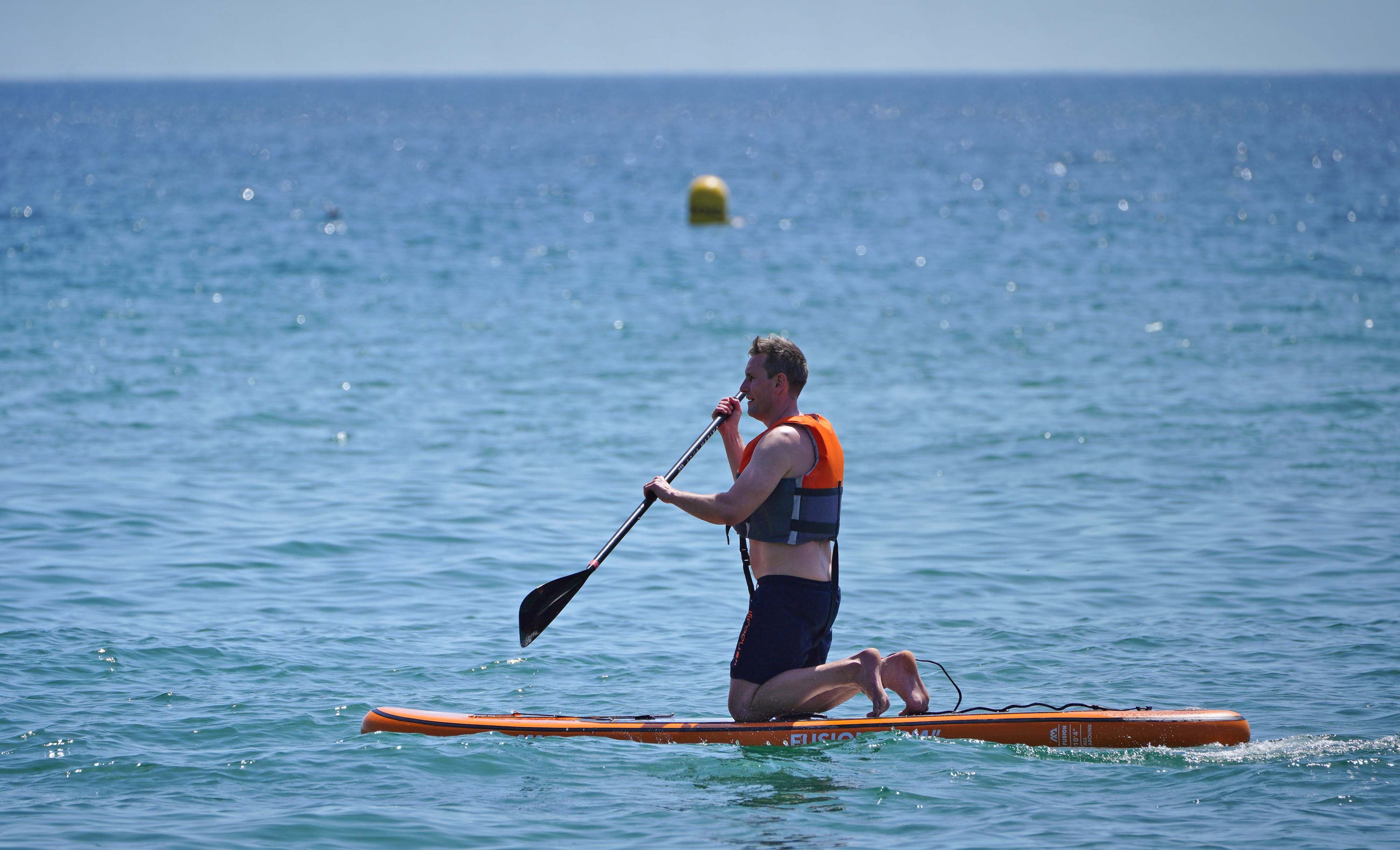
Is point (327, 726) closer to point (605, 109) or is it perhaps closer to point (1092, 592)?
point (1092, 592)

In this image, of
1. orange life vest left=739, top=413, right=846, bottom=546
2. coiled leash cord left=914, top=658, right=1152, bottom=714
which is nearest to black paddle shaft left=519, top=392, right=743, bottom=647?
orange life vest left=739, top=413, right=846, bottom=546

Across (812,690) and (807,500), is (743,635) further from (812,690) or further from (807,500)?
(807,500)

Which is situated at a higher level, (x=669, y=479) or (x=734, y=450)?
(x=734, y=450)

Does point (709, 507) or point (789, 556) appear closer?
point (709, 507)

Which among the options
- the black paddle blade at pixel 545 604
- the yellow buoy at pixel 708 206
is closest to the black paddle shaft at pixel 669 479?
the black paddle blade at pixel 545 604

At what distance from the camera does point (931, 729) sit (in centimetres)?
595

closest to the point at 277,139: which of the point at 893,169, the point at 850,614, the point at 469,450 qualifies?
the point at 893,169

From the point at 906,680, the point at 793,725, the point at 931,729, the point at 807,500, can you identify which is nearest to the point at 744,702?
the point at 793,725

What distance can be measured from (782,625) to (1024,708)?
1.14 m

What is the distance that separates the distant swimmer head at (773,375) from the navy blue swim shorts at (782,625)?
2.41 ft

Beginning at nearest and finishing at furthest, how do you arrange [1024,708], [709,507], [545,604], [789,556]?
[709,507], [789,556], [1024,708], [545,604]

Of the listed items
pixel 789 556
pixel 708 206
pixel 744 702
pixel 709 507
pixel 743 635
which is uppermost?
pixel 708 206

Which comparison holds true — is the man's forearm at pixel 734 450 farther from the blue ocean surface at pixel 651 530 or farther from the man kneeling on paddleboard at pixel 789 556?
the blue ocean surface at pixel 651 530

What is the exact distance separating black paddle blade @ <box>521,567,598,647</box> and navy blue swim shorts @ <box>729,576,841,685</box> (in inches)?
35.0
